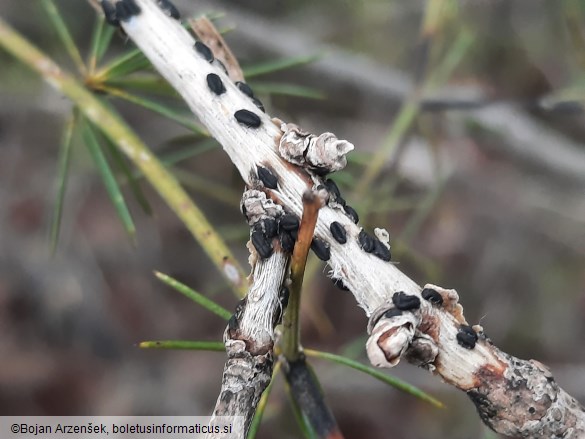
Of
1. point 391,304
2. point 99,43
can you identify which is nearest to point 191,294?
point 391,304

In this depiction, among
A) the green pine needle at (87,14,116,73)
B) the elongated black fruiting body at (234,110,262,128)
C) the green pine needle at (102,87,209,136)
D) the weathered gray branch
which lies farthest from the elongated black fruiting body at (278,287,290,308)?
the green pine needle at (87,14,116,73)

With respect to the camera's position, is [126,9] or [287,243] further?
[126,9]

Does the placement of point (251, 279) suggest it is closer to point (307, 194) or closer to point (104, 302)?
point (307, 194)

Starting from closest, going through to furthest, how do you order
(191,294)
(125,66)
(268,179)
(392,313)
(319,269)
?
(392,313) → (268,179) → (191,294) → (125,66) → (319,269)

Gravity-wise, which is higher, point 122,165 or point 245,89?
point 122,165

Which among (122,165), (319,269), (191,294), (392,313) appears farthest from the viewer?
(319,269)

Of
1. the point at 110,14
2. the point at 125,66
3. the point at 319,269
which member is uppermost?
the point at 319,269

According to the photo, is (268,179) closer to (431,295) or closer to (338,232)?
(338,232)
